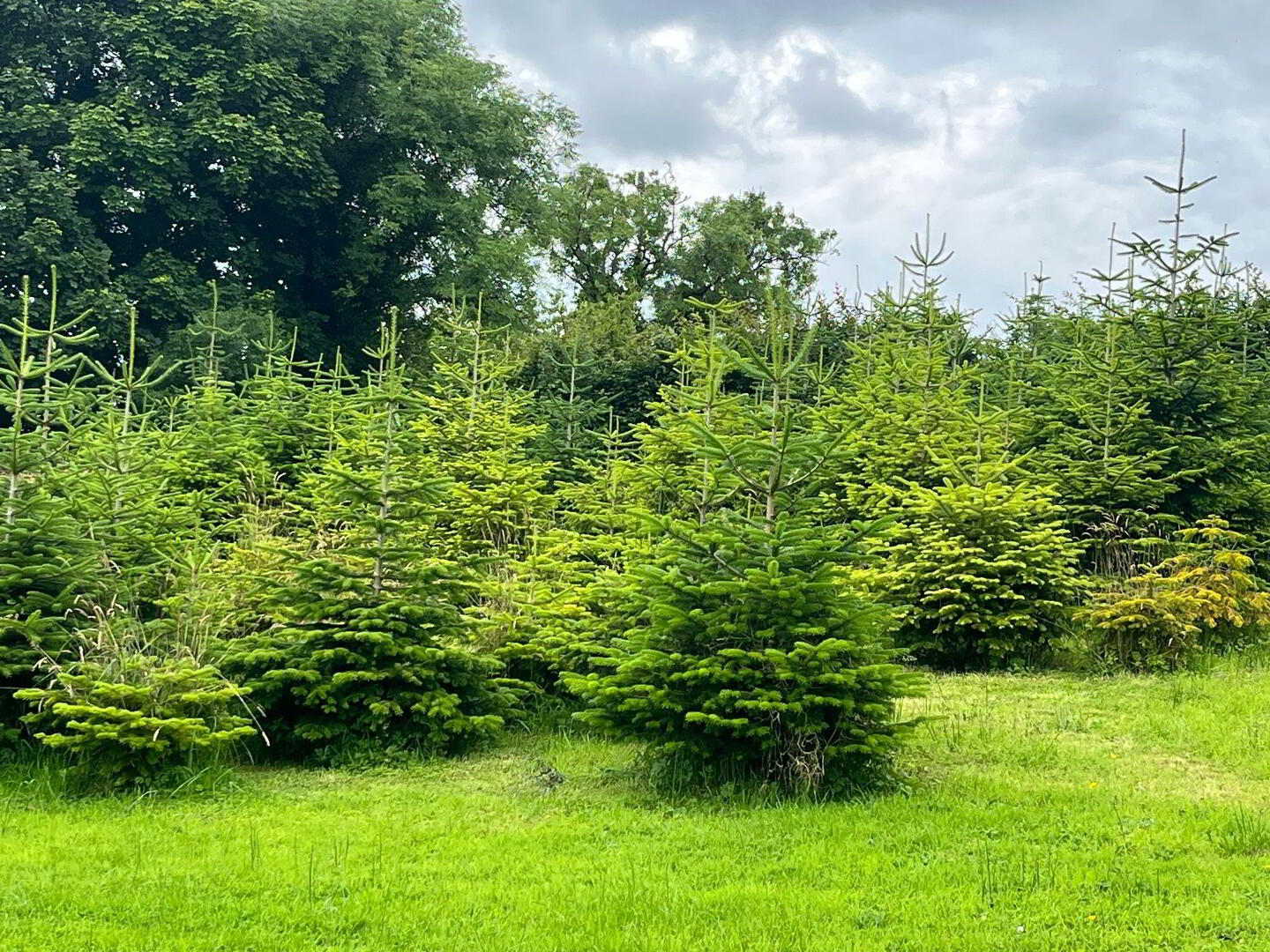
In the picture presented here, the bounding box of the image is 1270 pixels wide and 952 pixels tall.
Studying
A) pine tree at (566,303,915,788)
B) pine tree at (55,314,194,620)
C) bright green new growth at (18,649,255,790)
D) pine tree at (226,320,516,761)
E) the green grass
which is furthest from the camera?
pine tree at (55,314,194,620)

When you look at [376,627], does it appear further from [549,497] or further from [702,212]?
[702,212]

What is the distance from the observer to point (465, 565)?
27.7 feet

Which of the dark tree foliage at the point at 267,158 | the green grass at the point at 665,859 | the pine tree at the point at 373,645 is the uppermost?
the dark tree foliage at the point at 267,158

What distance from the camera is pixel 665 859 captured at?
5.18m

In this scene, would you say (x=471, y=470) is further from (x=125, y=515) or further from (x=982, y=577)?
(x=982, y=577)

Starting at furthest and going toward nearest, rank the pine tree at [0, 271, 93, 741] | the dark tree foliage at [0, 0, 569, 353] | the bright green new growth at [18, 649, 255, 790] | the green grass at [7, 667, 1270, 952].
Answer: the dark tree foliage at [0, 0, 569, 353]
the pine tree at [0, 271, 93, 741]
the bright green new growth at [18, 649, 255, 790]
the green grass at [7, 667, 1270, 952]

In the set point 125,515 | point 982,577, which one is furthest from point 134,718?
point 982,577

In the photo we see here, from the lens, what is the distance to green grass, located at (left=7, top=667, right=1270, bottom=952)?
166 inches

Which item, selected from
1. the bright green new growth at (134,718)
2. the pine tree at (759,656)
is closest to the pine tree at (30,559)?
the bright green new growth at (134,718)

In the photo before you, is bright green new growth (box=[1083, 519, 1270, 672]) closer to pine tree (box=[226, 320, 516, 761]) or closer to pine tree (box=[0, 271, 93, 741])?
pine tree (box=[226, 320, 516, 761])

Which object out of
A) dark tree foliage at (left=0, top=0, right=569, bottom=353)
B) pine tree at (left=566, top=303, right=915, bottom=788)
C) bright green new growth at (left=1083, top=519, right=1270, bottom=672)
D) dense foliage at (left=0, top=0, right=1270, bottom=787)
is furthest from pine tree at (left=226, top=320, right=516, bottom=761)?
dark tree foliage at (left=0, top=0, right=569, bottom=353)

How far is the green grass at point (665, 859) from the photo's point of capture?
4219 mm

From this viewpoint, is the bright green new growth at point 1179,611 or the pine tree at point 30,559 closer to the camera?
the pine tree at point 30,559

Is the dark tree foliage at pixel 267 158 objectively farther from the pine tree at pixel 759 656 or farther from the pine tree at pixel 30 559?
the pine tree at pixel 759 656
